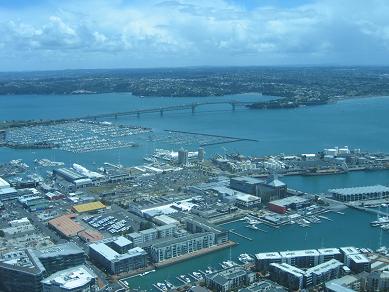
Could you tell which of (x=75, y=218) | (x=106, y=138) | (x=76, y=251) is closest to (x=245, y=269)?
(x=76, y=251)

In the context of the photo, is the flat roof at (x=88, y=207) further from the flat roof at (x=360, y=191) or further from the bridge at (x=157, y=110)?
the bridge at (x=157, y=110)

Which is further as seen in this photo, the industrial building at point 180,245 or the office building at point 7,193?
the office building at point 7,193

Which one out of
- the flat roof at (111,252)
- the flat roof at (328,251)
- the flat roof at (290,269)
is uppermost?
the flat roof at (328,251)

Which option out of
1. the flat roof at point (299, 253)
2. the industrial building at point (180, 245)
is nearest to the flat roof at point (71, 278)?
the industrial building at point (180, 245)

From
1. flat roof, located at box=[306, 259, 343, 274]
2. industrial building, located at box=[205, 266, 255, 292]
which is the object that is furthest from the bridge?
flat roof, located at box=[306, 259, 343, 274]

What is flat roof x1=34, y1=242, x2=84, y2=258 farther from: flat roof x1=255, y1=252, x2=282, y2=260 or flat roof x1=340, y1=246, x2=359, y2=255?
flat roof x1=340, y1=246, x2=359, y2=255

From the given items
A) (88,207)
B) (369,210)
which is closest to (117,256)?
(88,207)

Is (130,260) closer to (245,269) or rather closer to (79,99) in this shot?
(245,269)
